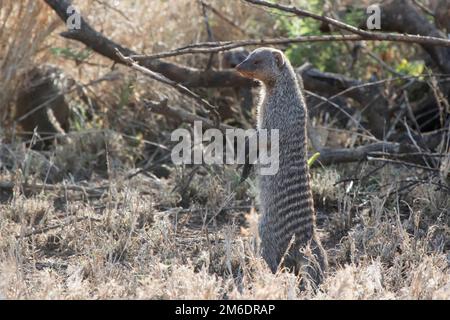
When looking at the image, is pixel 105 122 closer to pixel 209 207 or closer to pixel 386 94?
pixel 209 207

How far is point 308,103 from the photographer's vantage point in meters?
5.74

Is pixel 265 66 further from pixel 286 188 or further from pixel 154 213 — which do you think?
pixel 154 213

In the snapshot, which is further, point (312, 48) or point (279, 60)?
point (312, 48)

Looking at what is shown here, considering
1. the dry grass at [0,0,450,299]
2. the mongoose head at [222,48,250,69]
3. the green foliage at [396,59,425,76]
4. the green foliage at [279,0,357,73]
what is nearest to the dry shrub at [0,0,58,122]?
the dry grass at [0,0,450,299]

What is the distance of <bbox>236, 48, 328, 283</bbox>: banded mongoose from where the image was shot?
3.24 metres

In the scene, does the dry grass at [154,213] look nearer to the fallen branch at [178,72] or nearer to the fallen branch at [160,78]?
the fallen branch at [178,72]

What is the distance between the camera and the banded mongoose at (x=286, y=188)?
10.6 feet

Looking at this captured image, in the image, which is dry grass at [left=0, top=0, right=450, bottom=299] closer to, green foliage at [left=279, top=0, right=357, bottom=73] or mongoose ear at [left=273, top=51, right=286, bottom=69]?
green foliage at [left=279, top=0, right=357, bottom=73]

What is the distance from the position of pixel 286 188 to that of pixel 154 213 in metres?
1.09

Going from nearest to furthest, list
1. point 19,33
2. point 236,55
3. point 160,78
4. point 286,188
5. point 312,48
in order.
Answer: point 286,188 → point 160,78 → point 19,33 → point 236,55 → point 312,48

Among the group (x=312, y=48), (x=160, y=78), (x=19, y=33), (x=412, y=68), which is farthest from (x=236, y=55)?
(x=160, y=78)

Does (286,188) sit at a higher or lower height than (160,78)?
lower

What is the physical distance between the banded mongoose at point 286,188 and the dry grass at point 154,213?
123 millimetres

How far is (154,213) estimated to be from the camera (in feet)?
13.6
